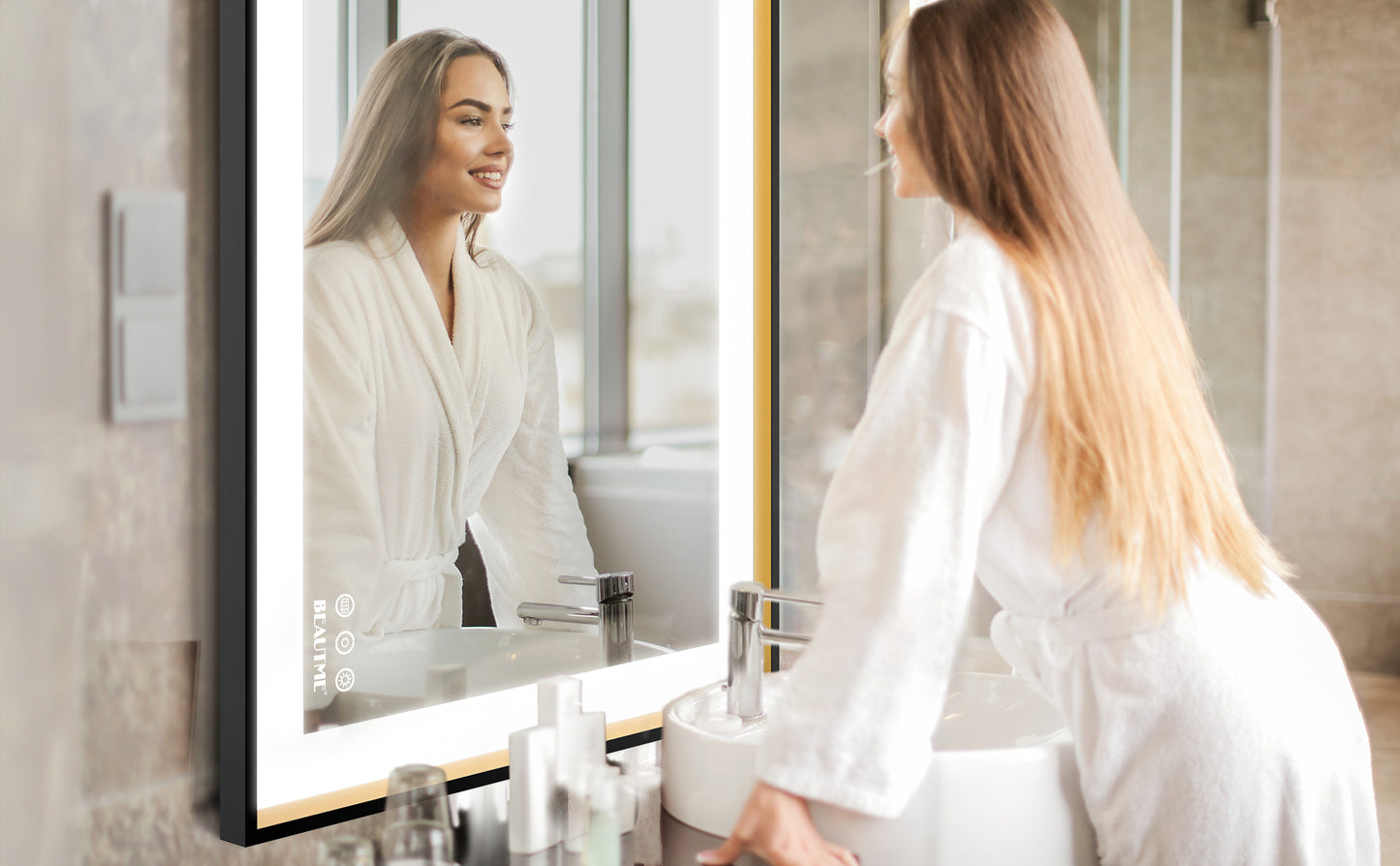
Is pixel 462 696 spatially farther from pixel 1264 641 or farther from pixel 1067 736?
pixel 1264 641

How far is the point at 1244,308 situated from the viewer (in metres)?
2.71

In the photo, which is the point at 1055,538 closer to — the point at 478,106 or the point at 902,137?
the point at 902,137

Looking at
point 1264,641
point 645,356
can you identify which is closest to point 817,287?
point 645,356

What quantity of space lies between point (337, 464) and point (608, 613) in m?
0.40

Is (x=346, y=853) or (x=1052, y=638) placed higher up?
(x=1052, y=638)

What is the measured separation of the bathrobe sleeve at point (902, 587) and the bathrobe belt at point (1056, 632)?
133mm

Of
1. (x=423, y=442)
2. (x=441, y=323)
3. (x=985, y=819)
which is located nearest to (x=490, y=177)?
(x=441, y=323)

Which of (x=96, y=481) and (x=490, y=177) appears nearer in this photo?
(x=96, y=481)

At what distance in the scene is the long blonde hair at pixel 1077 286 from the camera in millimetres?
760

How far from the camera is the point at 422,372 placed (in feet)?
3.11

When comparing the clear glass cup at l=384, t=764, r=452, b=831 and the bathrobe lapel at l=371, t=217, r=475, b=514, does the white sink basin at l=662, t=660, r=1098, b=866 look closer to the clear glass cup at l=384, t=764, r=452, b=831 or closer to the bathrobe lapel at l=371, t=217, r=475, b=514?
the clear glass cup at l=384, t=764, r=452, b=831

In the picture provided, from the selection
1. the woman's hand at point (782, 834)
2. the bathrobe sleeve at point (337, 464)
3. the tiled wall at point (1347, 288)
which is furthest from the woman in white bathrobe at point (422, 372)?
the tiled wall at point (1347, 288)

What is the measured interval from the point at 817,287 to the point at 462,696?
758mm

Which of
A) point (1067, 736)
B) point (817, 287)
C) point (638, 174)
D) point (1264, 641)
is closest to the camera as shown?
point (1264, 641)
